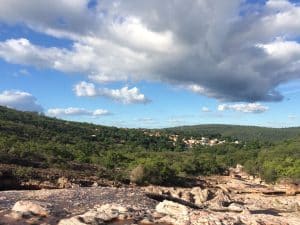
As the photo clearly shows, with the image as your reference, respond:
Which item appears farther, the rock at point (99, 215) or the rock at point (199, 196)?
the rock at point (199, 196)

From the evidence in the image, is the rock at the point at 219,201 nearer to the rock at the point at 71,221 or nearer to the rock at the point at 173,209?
the rock at the point at 173,209

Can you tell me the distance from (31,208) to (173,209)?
7.76 metres

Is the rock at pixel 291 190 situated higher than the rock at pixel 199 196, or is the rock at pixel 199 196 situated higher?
the rock at pixel 199 196

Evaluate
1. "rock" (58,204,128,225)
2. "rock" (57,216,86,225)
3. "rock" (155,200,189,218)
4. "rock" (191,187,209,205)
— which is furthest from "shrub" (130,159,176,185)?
"rock" (57,216,86,225)

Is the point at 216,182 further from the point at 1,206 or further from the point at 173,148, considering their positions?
the point at 173,148

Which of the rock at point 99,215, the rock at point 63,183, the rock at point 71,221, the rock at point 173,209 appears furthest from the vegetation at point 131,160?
the rock at point 71,221

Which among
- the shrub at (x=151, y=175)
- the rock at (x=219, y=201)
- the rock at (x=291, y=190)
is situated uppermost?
the shrub at (x=151, y=175)

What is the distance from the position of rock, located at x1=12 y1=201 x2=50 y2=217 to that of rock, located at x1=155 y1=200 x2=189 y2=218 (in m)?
6.35

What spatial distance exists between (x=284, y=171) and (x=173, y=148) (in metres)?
66.0

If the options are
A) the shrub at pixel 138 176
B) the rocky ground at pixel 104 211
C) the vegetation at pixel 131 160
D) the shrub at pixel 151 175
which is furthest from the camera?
the vegetation at pixel 131 160

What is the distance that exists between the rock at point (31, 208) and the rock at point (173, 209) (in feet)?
20.8

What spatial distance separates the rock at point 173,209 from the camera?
24.3 meters

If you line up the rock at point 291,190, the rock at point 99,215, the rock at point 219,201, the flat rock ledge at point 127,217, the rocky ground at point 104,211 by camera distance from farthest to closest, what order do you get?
1. the rock at point 291,190
2. the rock at point 219,201
3. the rocky ground at point 104,211
4. the flat rock ledge at point 127,217
5. the rock at point 99,215

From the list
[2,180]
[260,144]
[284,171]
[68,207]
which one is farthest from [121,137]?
[68,207]
